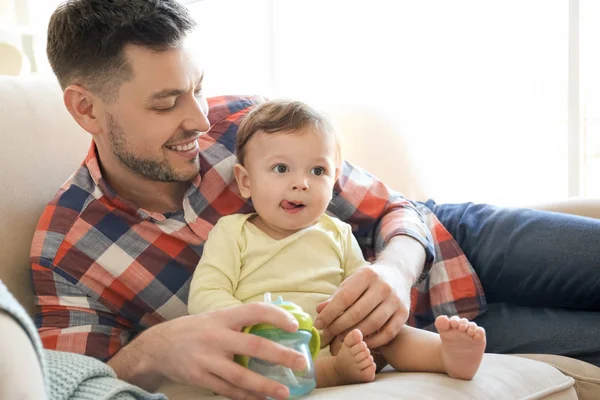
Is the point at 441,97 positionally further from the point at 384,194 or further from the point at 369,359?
the point at 369,359

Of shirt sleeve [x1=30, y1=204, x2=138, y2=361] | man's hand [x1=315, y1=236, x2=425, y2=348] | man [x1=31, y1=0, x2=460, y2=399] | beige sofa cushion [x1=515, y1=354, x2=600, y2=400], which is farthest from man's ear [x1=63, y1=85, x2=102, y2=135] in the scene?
beige sofa cushion [x1=515, y1=354, x2=600, y2=400]

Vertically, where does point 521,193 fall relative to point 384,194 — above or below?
below

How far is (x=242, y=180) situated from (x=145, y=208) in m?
0.25

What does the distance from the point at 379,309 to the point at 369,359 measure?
0.11 metres

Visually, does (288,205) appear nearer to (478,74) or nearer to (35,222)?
(35,222)

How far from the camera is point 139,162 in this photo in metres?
1.56

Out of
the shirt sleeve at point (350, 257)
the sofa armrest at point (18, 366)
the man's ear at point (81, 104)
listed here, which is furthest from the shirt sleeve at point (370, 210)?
the sofa armrest at point (18, 366)

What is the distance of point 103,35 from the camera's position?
1563 millimetres

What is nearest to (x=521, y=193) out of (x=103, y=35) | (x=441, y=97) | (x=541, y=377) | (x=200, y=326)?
(x=441, y=97)

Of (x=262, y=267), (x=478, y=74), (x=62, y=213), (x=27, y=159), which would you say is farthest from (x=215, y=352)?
(x=478, y=74)

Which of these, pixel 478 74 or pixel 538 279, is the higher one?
pixel 478 74

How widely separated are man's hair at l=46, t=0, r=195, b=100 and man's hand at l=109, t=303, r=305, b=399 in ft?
2.07

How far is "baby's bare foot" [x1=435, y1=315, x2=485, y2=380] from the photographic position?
1144 millimetres

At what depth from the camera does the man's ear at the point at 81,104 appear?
1603 mm
